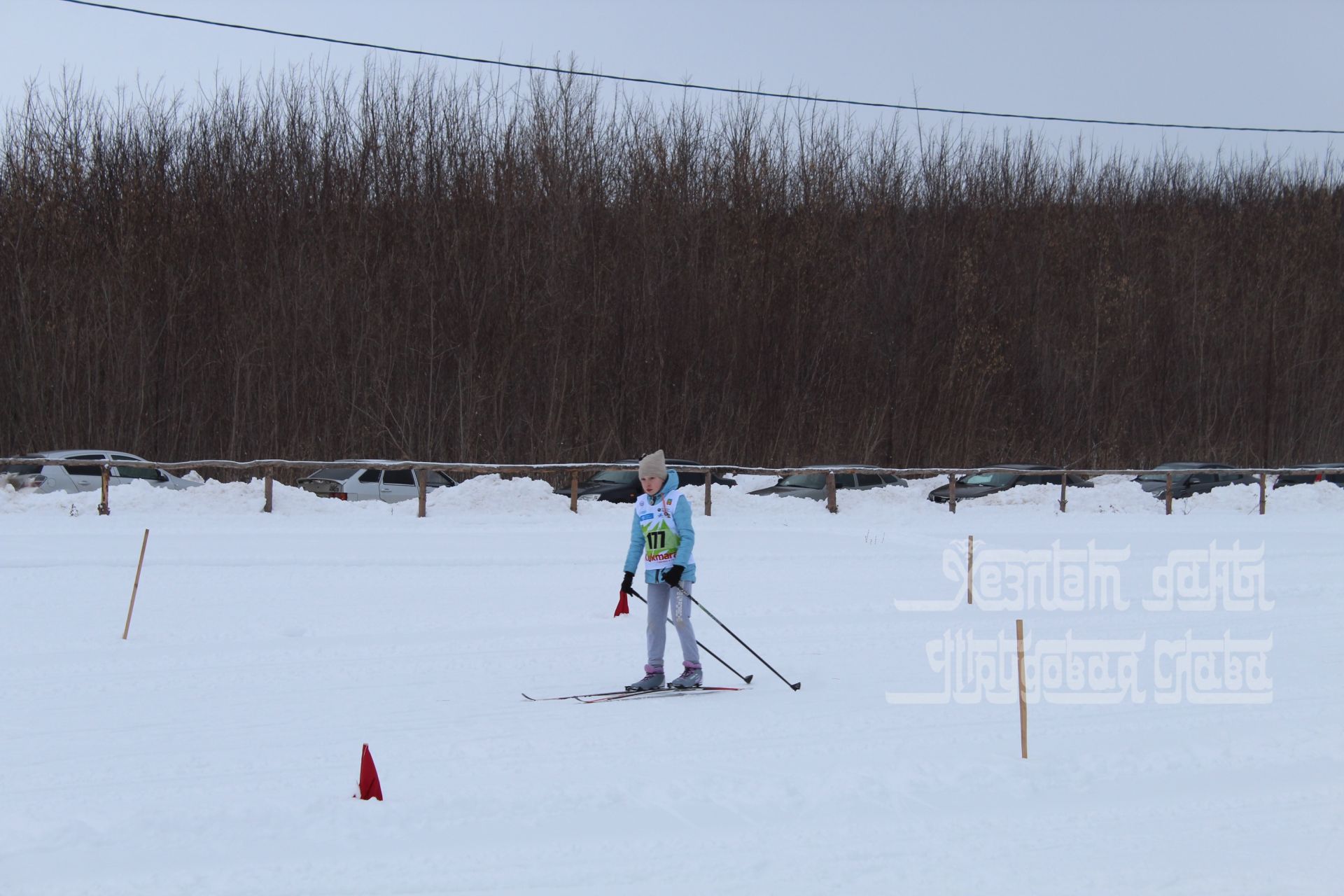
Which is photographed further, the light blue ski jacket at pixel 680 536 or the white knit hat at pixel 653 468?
the white knit hat at pixel 653 468

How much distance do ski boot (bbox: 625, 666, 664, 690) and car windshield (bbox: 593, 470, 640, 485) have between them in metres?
16.2

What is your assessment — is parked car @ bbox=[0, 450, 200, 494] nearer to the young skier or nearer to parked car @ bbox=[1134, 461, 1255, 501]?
the young skier

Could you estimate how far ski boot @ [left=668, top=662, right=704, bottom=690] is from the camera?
29.3 ft

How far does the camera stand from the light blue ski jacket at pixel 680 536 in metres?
8.95

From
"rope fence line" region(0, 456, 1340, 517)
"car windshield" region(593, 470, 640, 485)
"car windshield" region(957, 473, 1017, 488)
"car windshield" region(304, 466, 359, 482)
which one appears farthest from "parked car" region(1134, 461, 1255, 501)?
"car windshield" region(304, 466, 359, 482)

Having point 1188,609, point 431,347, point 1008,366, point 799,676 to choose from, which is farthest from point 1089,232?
point 799,676

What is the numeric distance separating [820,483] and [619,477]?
14.1 feet

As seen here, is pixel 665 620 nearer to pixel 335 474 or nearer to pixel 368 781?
pixel 368 781

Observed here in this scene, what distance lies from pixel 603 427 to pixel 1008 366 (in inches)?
591

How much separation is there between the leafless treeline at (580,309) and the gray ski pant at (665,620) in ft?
90.3

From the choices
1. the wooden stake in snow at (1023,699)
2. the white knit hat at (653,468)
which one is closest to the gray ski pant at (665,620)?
the white knit hat at (653,468)

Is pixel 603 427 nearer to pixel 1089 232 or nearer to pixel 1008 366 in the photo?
pixel 1008 366

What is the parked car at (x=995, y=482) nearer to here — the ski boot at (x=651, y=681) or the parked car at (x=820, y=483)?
the parked car at (x=820, y=483)

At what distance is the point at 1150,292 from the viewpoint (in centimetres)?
4684
